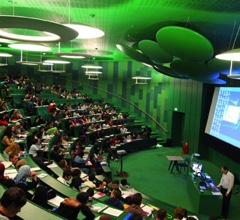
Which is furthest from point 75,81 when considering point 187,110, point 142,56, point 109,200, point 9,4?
point 109,200

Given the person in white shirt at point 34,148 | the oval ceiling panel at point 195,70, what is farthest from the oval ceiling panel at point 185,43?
the person in white shirt at point 34,148

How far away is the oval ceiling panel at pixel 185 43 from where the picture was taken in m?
6.32

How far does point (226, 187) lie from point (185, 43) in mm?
4370

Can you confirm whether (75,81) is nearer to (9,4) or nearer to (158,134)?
(158,134)

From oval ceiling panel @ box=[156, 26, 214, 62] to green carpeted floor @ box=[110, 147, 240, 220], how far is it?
4742mm

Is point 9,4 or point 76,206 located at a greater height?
point 9,4

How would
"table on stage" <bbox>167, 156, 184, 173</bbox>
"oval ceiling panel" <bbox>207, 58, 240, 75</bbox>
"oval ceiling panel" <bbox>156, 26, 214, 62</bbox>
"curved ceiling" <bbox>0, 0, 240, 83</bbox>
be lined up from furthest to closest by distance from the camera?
"table on stage" <bbox>167, 156, 184, 173</bbox> < "oval ceiling panel" <bbox>207, 58, 240, 75</bbox> < "curved ceiling" <bbox>0, 0, 240, 83</bbox> < "oval ceiling panel" <bbox>156, 26, 214, 62</bbox>

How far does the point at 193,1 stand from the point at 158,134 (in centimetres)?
1334

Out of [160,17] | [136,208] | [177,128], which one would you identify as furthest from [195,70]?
[177,128]

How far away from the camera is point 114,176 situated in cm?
1094

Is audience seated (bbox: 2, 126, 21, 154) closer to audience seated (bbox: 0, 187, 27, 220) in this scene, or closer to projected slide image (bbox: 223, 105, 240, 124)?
audience seated (bbox: 0, 187, 27, 220)

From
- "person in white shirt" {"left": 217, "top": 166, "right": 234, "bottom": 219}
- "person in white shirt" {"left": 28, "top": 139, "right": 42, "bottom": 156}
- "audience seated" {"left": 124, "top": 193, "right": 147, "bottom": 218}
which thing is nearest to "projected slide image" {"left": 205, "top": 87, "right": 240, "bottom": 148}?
"person in white shirt" {"left": 217, "top": 166, "right": 234, "bottom": 219}

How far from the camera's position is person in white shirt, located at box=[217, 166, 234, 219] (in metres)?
7.44

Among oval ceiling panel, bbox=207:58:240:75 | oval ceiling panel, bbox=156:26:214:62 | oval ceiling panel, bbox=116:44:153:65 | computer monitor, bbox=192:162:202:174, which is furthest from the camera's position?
oval ceiling panel, bbox=116:44:153:65
